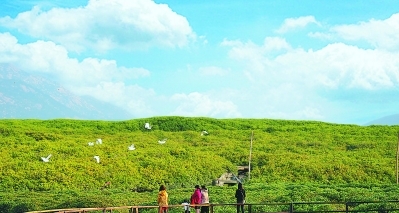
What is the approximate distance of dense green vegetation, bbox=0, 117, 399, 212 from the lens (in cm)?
5150

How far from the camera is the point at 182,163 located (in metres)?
69.0

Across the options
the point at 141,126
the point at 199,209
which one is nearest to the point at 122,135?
the point at 141,126

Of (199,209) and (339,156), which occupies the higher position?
(339,156)

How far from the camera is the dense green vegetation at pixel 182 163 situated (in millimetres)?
51500

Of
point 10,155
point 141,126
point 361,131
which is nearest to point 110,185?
point 10,155

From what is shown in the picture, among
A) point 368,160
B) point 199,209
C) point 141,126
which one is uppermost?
point 141,126

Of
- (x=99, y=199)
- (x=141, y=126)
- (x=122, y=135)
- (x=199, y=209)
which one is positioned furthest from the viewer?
(x=141, y=126)

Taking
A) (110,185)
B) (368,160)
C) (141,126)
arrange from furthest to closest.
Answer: (141,126) < (368,160) < (110,185)

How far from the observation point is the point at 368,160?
7106 cm

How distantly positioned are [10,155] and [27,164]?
5086mm

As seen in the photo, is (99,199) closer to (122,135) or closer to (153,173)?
(153,173)

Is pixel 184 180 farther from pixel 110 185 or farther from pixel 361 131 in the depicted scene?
pixel 361 131

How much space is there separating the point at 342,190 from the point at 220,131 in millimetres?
40925

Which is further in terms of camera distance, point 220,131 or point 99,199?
point 220,131
